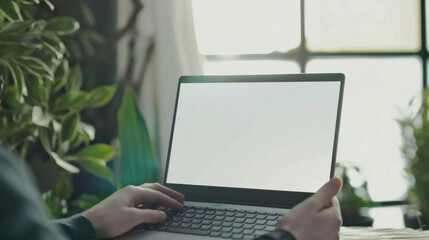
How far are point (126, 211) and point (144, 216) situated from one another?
1.2 inches

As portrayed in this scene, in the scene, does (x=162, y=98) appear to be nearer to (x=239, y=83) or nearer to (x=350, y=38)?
(x=350, y=38)

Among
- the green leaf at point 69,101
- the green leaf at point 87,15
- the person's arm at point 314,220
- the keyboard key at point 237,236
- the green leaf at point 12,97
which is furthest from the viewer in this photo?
the green leaf at point 87,15

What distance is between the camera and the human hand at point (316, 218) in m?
0.81

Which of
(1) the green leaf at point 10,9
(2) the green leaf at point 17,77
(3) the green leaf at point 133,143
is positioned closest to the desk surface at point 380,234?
(3) the green leaf at point 133,143

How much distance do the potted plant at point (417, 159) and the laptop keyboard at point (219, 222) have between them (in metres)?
1.50

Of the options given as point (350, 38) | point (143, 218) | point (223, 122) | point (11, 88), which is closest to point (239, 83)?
point (223, 122)

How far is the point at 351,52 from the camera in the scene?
275 cm

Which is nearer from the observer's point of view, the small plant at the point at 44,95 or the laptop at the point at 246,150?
the laptop at the point at 246,150

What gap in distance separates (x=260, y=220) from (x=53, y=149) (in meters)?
1.28

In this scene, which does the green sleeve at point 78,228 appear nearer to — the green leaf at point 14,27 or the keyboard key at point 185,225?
the keyboard key at point 185,225

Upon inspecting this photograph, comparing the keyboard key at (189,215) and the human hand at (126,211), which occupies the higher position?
the human hand at (126,211)

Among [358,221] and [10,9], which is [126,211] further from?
[358,221]

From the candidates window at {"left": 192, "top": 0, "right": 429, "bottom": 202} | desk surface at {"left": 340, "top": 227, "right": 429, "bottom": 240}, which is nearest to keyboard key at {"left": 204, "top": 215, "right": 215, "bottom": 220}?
desk surface at {"left": 340, "top": 227, "right": 429, "bottom": 240}

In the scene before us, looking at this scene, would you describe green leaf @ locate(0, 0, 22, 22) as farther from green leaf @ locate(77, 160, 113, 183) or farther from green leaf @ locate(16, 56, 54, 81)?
green leaf @ locate(77, 160, 113, 183)
